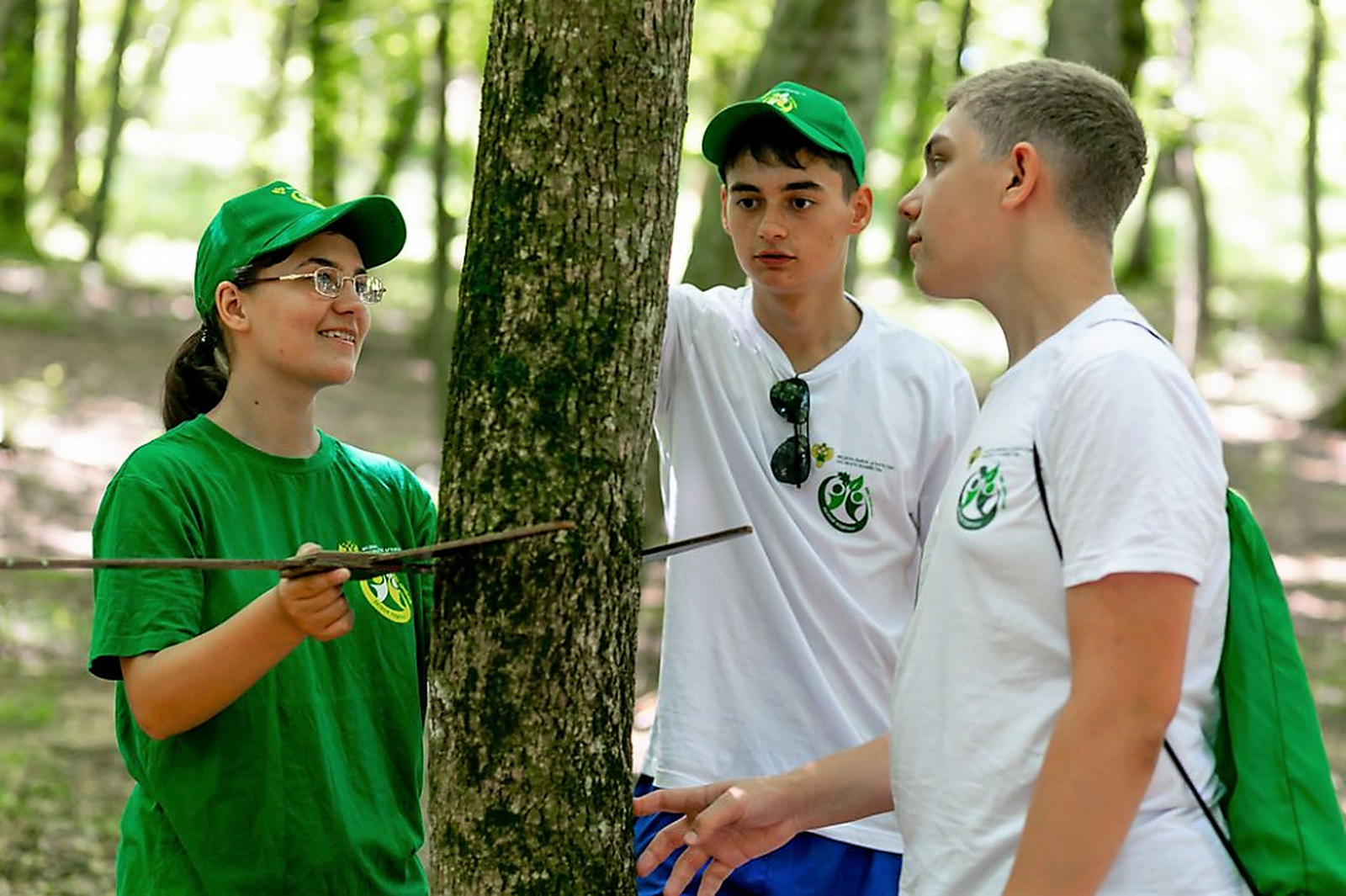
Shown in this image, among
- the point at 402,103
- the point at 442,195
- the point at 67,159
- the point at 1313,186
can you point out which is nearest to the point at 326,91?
the point at 402,103

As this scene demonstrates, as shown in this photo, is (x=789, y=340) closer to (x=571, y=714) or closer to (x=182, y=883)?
(x=571, y=714)

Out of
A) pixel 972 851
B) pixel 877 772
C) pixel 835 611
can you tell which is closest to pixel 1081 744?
pixel 972 851

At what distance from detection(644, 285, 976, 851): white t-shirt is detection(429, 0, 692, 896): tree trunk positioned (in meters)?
0.46

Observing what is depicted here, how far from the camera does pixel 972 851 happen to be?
223 centimetres

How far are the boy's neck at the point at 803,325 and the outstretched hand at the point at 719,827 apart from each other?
37.9 inches

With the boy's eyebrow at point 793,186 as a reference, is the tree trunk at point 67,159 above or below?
above

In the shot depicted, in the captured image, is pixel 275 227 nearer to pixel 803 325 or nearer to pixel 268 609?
pixel 268 609

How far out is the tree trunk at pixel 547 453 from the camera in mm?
2641

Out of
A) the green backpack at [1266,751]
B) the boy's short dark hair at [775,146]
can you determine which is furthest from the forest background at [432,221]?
Answer: the green backpack at [1266,751]

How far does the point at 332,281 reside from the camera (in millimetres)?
2959

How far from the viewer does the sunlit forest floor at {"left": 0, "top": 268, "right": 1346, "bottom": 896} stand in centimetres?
670

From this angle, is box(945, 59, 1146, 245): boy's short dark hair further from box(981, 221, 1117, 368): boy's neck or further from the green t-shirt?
the green t-shirt

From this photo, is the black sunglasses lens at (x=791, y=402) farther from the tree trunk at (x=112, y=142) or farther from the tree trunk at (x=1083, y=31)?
the tree trunk at (x=112, y=142)

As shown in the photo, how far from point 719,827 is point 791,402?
922mm
